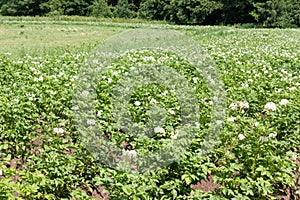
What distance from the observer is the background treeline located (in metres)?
38.8

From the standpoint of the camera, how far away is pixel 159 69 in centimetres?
714

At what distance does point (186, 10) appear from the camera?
4188 cm

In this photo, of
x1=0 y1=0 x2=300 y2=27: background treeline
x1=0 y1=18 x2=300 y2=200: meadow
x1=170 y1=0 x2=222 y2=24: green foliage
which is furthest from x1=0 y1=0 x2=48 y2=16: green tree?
x1=0 y1=18 x2=300 y2=200: meadow

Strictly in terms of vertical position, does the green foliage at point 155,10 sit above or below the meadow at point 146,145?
below

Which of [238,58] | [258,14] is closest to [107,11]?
[258,14]

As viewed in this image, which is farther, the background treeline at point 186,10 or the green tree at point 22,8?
the green tree at point 22,8

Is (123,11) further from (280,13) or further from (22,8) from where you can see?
(280,13)

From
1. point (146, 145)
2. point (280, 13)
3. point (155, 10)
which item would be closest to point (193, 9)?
point (155, 10)

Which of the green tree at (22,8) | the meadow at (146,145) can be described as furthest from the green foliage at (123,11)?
the meadow at (146,145)

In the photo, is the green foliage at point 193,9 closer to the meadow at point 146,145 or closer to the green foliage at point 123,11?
the green foliage at point 123,11

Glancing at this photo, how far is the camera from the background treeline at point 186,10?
38.8m

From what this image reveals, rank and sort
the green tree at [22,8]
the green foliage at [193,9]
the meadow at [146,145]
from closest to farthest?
the meadow at [146,145], the green foliage at [193,9], the green tree at [22,8]

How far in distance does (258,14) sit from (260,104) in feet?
123

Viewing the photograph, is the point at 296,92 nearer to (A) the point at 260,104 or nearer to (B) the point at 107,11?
(A) the point at 260,104
